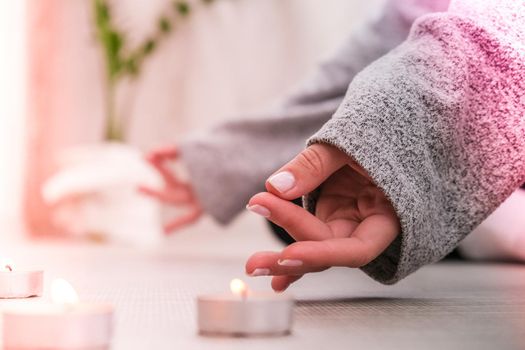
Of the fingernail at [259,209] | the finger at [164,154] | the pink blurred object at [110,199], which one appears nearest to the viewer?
the fingernail at [259,209]

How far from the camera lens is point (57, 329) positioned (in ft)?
1.44

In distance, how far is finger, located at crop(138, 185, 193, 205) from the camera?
1405mm

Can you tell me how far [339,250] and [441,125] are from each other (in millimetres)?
141

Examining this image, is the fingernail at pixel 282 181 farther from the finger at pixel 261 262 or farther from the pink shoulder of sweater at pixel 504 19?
the pink shoulder of sweater at pixel 504 19

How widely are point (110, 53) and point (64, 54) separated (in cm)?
20

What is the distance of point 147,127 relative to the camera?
2.53m

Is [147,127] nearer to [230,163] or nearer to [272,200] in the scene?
[230,163]

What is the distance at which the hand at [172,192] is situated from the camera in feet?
4.54

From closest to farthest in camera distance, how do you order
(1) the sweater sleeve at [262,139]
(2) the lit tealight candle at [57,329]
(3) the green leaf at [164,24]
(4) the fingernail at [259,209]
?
(2) the lit tealight candle at [57,329] < (4) the fingernail at [259,209] < (1) the sweater sleeve at [262,139] < (3) the green leaf at [164,24]

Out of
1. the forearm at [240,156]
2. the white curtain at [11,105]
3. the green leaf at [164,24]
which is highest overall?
the green leaf at [164,24]

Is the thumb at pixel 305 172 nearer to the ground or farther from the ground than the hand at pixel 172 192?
nearer to the ground

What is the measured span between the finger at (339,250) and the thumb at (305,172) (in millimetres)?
38

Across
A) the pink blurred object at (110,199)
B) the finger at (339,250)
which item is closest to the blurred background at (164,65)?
the pink blurred object at (110,199)

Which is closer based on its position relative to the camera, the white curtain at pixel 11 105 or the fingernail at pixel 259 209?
the fingernail at pixel 259 209
